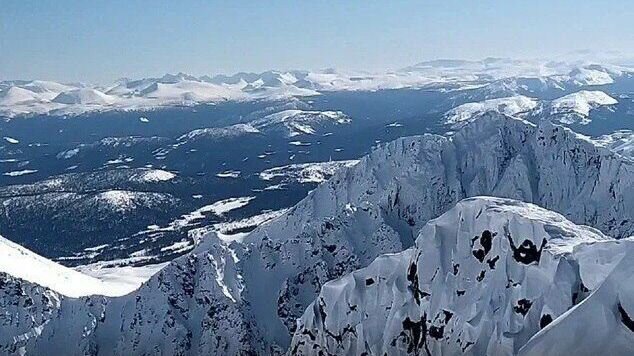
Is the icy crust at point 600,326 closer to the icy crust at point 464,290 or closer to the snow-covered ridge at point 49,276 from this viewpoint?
the icy crust at point 464,290

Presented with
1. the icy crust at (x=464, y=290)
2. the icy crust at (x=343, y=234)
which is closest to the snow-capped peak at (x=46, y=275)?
Result: the icy crust at (x=343, y=234)

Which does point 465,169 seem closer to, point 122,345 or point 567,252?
point 122,345

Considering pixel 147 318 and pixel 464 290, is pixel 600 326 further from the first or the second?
pixel 147 318

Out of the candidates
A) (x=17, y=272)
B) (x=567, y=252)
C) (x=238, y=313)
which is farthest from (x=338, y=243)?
(x=567, y=252)

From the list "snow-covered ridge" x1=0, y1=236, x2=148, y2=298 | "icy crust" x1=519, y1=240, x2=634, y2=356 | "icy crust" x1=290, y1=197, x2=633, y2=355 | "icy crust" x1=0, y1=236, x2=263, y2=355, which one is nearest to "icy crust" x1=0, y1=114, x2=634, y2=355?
"icy crust" x1=0, y1=236, x2=263, y2=355

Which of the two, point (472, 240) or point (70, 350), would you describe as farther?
point (70, 350)

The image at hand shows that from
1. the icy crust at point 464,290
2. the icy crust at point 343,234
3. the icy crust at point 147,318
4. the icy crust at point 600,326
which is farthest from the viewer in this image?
the icy crust at point 343,234

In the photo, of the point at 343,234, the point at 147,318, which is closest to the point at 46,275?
the point at 147,318

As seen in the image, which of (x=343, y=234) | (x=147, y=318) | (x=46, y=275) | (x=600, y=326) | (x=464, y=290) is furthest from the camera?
(x=46, y=275)
